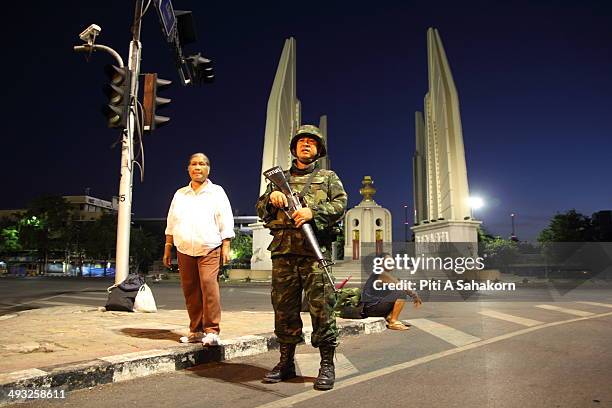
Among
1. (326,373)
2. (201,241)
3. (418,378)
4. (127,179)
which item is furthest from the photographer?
(127,179)

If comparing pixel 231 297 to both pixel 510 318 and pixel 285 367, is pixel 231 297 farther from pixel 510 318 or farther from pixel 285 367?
pixel 285 367

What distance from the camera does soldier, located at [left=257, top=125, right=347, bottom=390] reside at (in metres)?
3.79

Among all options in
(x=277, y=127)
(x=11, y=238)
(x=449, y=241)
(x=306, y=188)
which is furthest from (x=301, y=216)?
(x=11, y=238)

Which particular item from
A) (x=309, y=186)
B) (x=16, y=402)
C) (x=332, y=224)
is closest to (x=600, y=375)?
(x=332, y=224)

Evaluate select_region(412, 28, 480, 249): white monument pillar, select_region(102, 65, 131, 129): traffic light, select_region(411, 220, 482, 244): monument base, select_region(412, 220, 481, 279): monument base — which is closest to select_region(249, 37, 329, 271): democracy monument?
select_region(412, 28, 480, 249): white monument pillar

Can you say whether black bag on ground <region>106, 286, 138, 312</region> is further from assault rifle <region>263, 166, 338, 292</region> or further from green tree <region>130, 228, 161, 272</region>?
green tree <region>130, 228, 161, 272</region>

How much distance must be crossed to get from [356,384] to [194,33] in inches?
310

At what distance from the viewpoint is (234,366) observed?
4.52 m

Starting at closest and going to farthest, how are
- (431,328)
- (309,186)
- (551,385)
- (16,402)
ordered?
(16,402) → (551,385) → (309,186) → (431,328)

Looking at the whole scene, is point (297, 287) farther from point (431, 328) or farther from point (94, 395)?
point (431, 328)

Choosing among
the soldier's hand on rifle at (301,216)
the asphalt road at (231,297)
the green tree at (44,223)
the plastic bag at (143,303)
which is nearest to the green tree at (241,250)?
the green tree at (44,223)

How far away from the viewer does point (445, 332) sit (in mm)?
6887

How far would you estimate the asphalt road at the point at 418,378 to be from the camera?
3.35 meters

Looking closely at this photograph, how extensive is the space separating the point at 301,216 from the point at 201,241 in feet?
5.11
